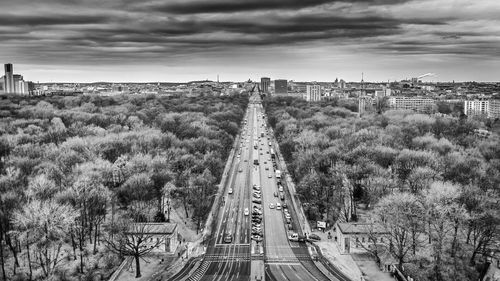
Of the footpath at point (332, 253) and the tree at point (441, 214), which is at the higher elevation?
the tree at point (441, 214)

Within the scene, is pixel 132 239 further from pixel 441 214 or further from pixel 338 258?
pixel 441 214

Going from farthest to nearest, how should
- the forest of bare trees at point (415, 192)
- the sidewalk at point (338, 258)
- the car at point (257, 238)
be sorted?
1. the car at point (257, 238)
2. the forest of bare trees at point (415, 192)
3. the sidewalk at point (338, 258)

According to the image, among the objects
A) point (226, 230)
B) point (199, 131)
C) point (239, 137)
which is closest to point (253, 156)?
point (199, 131)

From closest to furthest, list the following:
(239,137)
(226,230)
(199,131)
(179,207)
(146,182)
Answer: (226,230), (146,182), (179,207), (199,131), (239,137)

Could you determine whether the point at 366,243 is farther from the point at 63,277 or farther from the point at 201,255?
the point at 63,277

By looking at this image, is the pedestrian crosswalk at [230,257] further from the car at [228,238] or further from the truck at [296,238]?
the truck at [296,238]

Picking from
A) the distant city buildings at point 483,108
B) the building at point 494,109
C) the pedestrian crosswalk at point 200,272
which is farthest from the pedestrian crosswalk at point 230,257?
the building at point 494,109

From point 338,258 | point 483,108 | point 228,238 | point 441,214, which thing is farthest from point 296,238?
point 483,108
